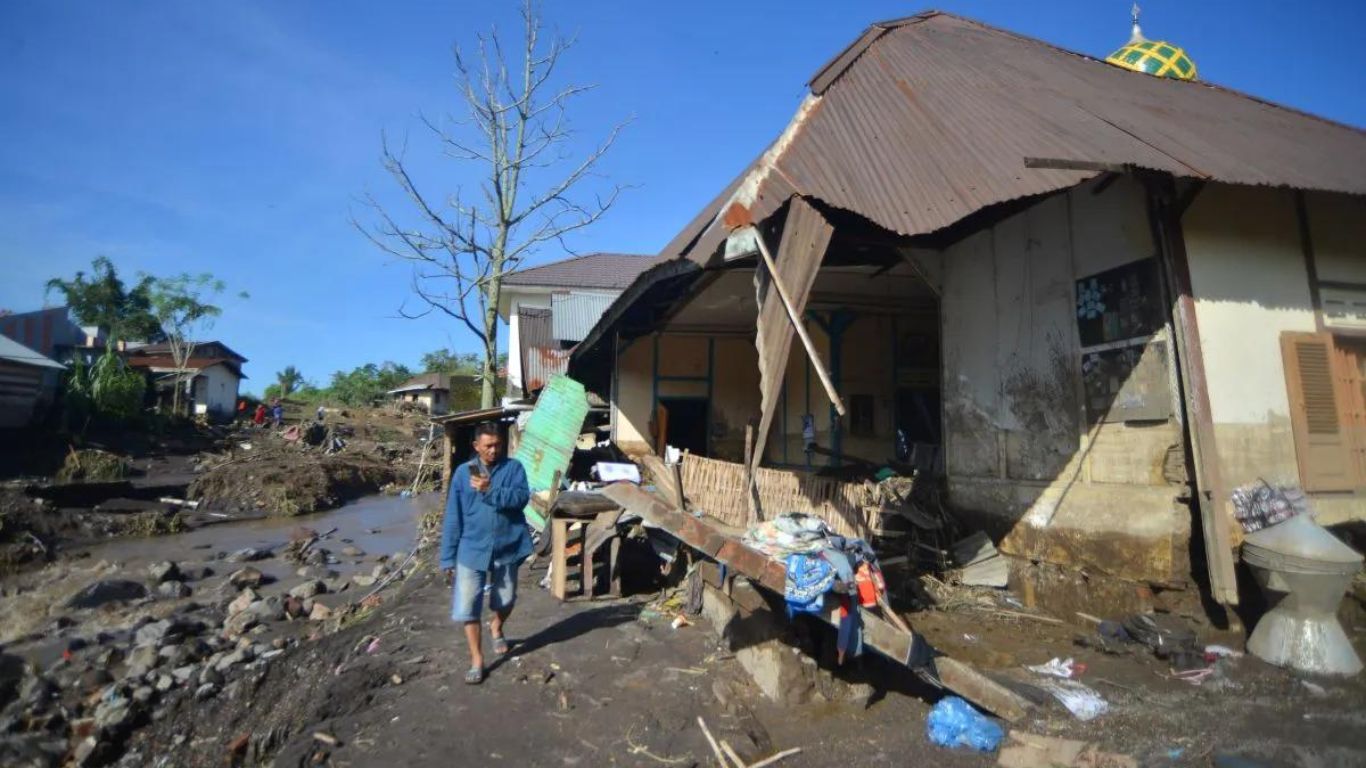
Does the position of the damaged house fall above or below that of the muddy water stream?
above

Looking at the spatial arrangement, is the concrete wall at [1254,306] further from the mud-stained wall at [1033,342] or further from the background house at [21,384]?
the background house at [21,384]

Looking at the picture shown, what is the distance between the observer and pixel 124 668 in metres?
6.97

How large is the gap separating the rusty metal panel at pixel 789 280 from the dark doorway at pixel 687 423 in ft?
→ 27.8

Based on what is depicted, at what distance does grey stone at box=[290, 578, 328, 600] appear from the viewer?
963 cm

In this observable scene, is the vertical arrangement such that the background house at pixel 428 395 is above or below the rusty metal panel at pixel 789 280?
above

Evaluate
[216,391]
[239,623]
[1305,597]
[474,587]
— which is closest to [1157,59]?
[1305,597]

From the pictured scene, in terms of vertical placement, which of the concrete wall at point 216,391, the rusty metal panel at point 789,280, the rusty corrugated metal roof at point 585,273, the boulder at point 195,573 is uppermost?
the rusty corrugated metal roof at point 585,273

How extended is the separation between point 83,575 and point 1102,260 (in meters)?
17.3

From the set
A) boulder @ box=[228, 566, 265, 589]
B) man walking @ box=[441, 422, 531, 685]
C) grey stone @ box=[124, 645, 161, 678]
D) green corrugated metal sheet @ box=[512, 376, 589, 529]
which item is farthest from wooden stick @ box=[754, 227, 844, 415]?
boulder @ box=[228, 566, 265, 589]

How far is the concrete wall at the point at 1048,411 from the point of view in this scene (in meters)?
5.21

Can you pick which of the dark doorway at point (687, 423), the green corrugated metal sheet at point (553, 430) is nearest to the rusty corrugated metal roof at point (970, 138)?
the green corrugated metal sheet at point (553, 430)

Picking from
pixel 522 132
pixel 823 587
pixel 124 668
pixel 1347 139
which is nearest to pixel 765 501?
pixel 823 587

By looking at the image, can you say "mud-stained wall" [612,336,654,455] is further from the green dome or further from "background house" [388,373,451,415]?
"background house" [388,373,451,415]

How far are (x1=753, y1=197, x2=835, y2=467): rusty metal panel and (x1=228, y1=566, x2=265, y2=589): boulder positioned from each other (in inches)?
431
